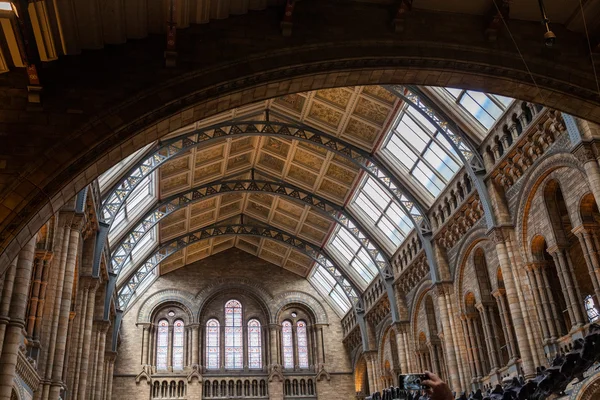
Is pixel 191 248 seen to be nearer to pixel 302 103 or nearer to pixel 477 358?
pixel 302 103

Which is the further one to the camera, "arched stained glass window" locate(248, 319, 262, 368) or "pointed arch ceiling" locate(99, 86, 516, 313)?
"arched stained glass window" locate(248, 319, 262, 368)

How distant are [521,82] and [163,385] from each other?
27.8 m

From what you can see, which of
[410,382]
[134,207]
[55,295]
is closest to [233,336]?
[134,207]

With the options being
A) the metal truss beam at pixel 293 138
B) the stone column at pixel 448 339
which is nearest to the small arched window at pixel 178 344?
the metal truss beam at pixel 293 138

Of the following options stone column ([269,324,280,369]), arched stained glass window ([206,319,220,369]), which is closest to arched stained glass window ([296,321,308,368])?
stone column ([269,324,280,369])

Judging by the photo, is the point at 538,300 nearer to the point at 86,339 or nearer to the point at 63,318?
the point at 63,318

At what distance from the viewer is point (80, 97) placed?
948 centimetres

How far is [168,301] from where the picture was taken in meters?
35.8

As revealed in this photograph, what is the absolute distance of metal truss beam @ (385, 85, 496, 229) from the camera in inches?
762

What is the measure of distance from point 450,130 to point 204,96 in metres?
11.7

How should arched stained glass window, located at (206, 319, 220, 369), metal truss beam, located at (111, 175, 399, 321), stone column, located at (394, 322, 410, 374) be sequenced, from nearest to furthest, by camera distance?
1. metal truss beam, located at (111, 175, 399, 321)
2. stone column, located at (394, 322, 410, 374)
3. arched stained glass window, located at (206, 319, 220, 369)

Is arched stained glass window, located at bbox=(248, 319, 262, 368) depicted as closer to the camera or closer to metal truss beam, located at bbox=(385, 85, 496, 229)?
metal truss beam, located at bbox=(385, 85, 496, 229)

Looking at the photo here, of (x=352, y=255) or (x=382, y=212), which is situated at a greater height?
(x=352, y=255)

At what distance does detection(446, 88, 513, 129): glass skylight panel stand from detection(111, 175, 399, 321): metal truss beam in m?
10.2
